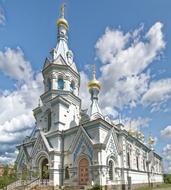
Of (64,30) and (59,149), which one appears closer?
(59,149)

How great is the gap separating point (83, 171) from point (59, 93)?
10.7 meters

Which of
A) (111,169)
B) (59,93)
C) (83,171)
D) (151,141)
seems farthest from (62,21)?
(151,141)

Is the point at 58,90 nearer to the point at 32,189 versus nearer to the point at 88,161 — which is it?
the point at 88,161

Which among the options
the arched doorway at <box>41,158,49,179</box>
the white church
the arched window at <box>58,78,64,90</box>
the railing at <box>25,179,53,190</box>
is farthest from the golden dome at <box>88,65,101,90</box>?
the railing at <box>25,179,53,190</box>

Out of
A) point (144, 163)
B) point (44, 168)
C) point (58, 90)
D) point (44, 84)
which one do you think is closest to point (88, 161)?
point (44, 168)

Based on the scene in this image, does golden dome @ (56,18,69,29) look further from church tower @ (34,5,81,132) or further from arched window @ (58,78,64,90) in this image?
arched window @ (58,78,64,90)

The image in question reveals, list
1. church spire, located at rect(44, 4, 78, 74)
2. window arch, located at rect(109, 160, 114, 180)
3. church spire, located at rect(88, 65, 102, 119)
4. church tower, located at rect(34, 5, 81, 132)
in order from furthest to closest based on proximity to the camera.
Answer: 1. church spire, located at rect(44, 4, 78, 74)
2. church spire, located at rect(88, 65, 102, 119)
3. church tower, located at rect(34, 5, 81, 132)
4. window arch, located at rect(109, 160, 114, 180)

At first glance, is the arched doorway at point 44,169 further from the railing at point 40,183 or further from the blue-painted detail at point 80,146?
the blue-painted detail at point 80,146

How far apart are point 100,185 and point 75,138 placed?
5740 mm

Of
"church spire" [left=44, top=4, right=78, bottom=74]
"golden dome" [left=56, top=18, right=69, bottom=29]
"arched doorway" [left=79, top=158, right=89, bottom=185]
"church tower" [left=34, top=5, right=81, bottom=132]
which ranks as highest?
"golden dome" [left=56, top=18, right=69, bottom=29]

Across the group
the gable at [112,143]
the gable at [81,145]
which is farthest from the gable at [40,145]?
the gable at [112,143]

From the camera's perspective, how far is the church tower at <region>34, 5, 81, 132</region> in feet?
91.5

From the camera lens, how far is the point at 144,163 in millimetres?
36375

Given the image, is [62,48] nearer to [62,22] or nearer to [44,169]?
[62,22]
